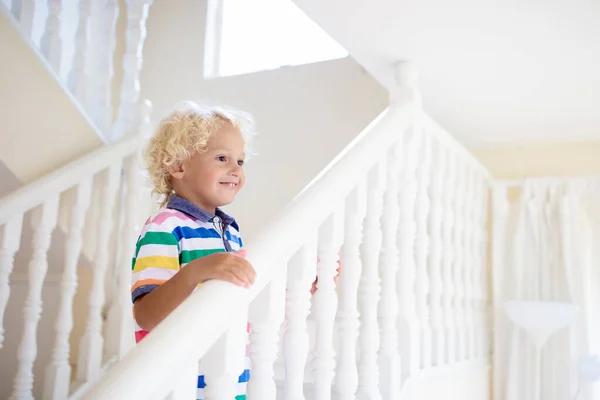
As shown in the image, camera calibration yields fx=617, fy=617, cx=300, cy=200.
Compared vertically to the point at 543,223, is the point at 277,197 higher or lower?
higher

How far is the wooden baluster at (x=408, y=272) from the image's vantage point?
1848 mm

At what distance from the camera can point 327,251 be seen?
Result: 1.41 m

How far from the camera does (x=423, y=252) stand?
6.79 ft

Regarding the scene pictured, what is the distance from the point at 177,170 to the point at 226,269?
506mm

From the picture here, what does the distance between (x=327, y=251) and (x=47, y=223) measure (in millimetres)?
1180

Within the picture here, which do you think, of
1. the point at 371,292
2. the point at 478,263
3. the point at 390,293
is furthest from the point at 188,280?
the point at 478,263

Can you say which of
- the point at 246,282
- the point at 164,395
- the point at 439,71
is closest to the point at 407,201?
the point at 439,71

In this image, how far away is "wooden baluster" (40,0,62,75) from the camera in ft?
7.89

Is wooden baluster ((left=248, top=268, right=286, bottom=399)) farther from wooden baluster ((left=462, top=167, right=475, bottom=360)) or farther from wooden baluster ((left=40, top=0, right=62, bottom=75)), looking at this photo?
wooden baluster ((left=40, top=0, right=62, bottom=75))

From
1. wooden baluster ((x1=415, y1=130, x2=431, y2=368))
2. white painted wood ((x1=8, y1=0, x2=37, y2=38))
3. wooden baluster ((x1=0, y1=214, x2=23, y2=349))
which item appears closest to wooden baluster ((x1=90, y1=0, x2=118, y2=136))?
white painted wood ((x1=8, y1=0, x2=37, y2=38))

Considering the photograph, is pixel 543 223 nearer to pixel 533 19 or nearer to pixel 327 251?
pixel 533 19

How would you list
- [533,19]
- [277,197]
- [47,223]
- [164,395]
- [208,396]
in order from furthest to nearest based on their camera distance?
1. [277,197]
2. [47,223]
3. [533,19]
4. [208,396]
5. [164,395]

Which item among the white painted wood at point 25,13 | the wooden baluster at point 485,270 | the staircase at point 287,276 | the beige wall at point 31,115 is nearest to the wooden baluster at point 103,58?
the staircase at point 287,276

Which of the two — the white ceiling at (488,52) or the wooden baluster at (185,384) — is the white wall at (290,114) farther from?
the wooden baluster at (185,384)
